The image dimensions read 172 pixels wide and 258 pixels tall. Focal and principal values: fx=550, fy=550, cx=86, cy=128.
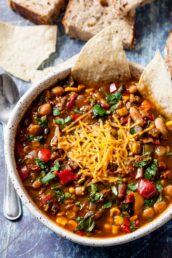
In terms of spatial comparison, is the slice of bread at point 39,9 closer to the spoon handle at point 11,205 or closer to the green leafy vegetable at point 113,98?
the green leafy vegetable at point 113,98

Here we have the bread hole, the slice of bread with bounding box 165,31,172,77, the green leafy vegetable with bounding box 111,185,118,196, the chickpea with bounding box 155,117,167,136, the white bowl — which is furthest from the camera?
the bread hole

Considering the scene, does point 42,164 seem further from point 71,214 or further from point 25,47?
point 25,47

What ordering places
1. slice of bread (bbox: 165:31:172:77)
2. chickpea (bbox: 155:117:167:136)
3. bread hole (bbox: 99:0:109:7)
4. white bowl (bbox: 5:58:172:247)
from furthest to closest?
bread hole (bbox: 99:0:109:7) < slice of bread (bbox: 165:31:172:77) < chickpea (bbox: 155:117:167:136) < white bowl (bbox: 5:58:172:247)

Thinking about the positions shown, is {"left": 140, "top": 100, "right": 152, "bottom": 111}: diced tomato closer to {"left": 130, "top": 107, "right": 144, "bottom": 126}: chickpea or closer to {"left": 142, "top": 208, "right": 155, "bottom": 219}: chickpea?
{"left": 130, "top": 107, "right": 144, "bottom": 126}: chickpea

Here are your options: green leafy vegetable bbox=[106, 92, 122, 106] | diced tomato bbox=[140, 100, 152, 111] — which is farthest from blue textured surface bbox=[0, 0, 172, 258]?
green leafy vegetable bbox=[106, 92, 122, 106]

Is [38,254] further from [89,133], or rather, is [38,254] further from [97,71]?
[97,71]

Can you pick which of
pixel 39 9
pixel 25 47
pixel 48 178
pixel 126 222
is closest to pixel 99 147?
pixel 48 178
